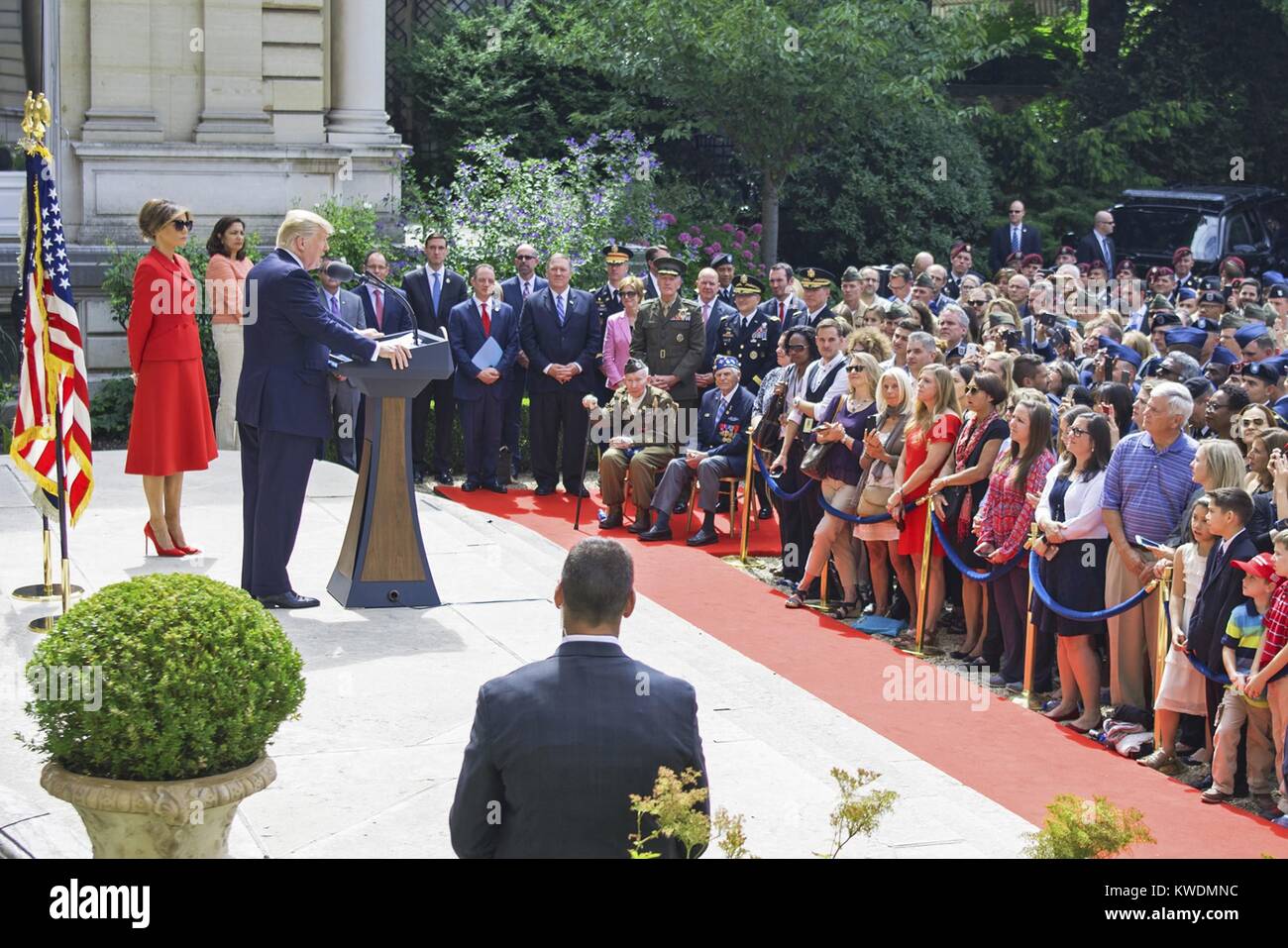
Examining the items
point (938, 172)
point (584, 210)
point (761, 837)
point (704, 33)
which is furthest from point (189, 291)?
point (938, 172)

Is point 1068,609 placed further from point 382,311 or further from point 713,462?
point 382,311

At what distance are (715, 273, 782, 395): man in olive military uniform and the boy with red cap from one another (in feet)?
23.3

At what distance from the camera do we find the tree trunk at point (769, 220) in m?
24.4

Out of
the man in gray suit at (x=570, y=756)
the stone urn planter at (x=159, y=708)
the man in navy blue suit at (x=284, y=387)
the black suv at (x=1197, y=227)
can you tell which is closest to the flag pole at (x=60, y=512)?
the man in navy blue suit at (x=284, y=387)

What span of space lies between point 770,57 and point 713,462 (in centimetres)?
971

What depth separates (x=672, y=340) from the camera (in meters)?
15.3

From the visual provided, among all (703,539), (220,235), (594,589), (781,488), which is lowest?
(703,539)

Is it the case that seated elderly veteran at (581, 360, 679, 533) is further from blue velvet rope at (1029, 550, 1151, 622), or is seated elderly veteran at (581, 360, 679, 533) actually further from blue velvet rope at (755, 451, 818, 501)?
blue velvet rope at (1029, 550, 1151, 622)

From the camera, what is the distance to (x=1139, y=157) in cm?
3041

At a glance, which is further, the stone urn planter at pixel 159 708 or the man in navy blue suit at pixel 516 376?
the man in navy blue suit at pixel 516 376

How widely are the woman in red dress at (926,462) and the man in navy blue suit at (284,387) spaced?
143 inches

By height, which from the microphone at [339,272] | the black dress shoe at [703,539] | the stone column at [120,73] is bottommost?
the black dress shoe at [703,539]

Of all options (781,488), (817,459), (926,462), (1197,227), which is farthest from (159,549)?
(1197,227)

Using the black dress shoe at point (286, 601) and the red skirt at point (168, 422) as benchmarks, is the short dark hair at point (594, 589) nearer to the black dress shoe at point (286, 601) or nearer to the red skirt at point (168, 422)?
the black dress shoe at point (286, 601)
